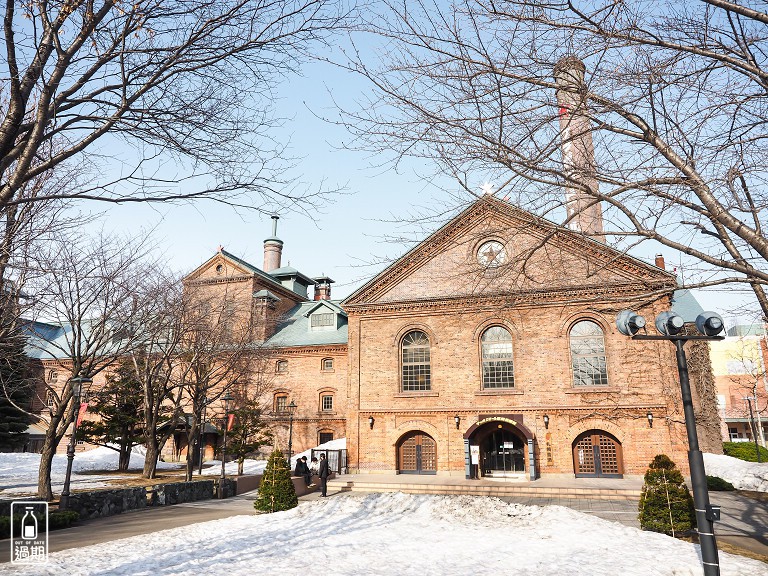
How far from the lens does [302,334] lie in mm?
35750

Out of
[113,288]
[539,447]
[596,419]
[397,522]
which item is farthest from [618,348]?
[113,288]

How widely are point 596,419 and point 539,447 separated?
2.73 metres

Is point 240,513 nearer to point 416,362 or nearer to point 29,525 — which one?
point 29,525

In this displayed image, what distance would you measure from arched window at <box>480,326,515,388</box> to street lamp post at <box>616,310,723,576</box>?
16.9 meters

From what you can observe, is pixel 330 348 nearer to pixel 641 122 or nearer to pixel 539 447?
pixel 539 447

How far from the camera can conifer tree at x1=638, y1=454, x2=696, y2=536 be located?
37.1 feet

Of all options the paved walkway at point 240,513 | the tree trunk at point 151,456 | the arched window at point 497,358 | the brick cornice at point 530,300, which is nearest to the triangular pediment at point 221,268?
the brick cornice at point 530,300

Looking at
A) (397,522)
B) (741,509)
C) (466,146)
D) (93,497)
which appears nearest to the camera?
(466,146)

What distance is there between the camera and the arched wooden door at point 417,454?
24.9 meters

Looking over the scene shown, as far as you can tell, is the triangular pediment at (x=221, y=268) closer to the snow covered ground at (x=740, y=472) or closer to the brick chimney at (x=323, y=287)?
the brick chimney at (x=323, y=287)

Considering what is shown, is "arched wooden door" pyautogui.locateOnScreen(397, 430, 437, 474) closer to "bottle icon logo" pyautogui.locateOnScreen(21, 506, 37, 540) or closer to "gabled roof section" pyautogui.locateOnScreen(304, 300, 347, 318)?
"gabled roof section" pyautogui.locateOnScreen(304, 300, 347, 318)

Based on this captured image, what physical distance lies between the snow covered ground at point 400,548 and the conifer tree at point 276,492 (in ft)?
2.54

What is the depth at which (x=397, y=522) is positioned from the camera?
12.9 m

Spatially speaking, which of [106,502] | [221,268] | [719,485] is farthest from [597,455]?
[221,268]
